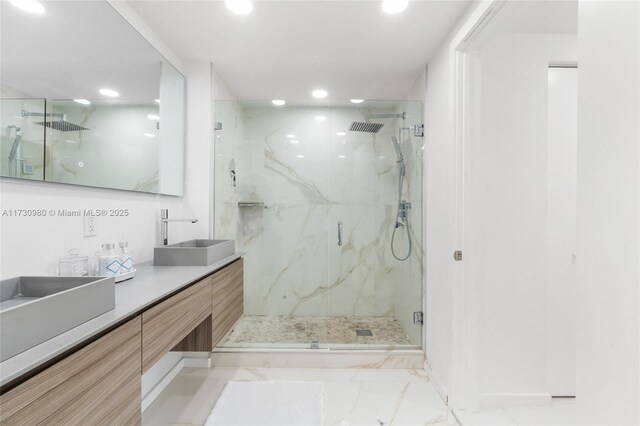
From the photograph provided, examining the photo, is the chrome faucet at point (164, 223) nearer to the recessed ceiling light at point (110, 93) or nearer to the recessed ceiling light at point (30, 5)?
the recessed ceiling light at point (110, 93)

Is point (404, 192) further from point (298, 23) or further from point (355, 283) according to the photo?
point (298, 23)

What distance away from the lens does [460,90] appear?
181 centimetres

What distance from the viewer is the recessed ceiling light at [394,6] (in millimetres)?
1697

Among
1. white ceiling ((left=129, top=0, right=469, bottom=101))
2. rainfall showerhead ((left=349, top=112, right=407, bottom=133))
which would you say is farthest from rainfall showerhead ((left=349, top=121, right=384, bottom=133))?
white ceiling ((left=129, top=0, right=469, bottom=101))

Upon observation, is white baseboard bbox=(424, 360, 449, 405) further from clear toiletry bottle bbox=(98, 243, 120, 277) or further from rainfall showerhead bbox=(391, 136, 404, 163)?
clear toiletry bottle bbox=(98, 243, 120, 277)

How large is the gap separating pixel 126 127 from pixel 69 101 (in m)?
0.35

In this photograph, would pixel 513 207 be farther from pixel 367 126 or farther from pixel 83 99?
pixel 83 99

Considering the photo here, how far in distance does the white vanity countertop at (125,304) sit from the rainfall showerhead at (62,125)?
27.7 inches

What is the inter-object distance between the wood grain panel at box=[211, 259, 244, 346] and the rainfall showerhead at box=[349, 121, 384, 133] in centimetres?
147

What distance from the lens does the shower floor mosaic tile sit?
2.51 m

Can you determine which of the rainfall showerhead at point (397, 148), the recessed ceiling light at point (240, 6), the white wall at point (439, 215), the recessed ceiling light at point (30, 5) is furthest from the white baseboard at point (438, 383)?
the recessed ceiling light at point (30, 5)

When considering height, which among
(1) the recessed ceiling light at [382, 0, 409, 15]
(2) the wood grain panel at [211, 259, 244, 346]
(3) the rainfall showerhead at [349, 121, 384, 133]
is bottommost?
(2) the wood grain panel at [211, 259, 244, 346]

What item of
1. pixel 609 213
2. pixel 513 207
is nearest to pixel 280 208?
pixel 513 207

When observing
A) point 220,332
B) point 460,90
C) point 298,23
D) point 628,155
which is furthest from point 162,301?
point 460,90
